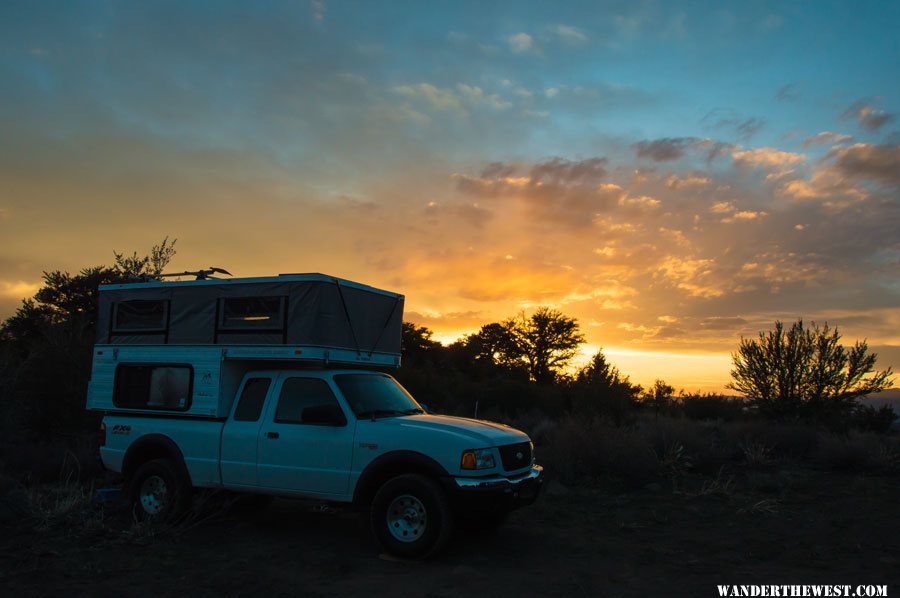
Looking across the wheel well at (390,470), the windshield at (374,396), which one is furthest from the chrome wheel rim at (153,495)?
the wheel well at (390,470)

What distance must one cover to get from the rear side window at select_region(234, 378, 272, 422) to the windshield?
1006 millimetres

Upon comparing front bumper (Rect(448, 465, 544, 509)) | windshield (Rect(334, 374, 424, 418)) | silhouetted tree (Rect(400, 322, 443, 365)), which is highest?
silhouetted tree (Rect(400, 322, 443, 365))

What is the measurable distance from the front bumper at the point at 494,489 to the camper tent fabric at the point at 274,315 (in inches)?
93.9

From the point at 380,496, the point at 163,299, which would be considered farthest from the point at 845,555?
the point at 163,299

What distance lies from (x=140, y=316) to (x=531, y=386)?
20765 mm

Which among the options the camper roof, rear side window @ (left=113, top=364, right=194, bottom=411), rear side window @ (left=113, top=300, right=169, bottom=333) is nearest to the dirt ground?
rear side window @ (left=113, top=364, right=194, bottom=411)

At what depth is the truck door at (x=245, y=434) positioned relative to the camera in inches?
316

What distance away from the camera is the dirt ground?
20.4ft

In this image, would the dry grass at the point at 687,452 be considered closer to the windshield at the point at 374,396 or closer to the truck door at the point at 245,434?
the windshield at the point at 374,396

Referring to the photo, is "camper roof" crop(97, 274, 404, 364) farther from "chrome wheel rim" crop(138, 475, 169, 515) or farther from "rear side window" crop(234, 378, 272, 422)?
"chrome wheel rim" crop(138, 475, 169, 515)

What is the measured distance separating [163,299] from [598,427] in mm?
7980

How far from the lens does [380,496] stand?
23.5 feet

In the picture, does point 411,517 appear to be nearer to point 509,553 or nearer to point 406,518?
point 406,518

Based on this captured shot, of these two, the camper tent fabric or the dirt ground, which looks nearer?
the dirt ground
